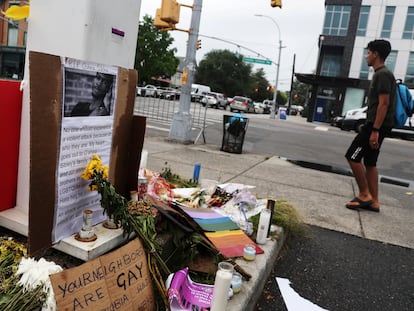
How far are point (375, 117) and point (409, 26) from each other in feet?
116

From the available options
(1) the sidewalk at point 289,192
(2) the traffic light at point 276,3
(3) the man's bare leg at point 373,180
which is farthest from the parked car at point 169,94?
(3) the man's bare leg at point 373,180

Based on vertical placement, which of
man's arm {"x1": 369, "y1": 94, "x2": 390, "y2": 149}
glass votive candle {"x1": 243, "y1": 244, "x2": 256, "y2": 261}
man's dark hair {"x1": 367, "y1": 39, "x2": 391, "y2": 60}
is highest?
man's dark hair {"x1": 367, "y1": 39, "x2": 391, "y2": 60}

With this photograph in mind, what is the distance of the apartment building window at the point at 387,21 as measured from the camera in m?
33.6

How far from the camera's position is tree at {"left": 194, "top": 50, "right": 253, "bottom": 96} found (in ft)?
241

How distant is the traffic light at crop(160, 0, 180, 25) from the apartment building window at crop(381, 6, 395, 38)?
32121 mm

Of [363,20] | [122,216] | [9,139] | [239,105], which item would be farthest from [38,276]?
[363,20]

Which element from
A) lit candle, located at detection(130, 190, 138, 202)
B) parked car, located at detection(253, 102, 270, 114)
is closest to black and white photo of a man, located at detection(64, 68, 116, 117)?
lit candle, located at detection(130, 190, 138, 202)

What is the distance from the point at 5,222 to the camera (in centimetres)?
234

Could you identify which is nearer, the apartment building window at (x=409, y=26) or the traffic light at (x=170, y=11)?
the traffic light at (x=170, y=11)

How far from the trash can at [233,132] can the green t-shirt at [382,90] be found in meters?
4.36

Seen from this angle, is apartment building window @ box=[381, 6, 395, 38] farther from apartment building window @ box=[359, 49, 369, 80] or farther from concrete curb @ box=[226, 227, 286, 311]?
concrete curb @ box=[226, 227, 286, 311]

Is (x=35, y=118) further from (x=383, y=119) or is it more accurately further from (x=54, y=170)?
(x=383, y=119)

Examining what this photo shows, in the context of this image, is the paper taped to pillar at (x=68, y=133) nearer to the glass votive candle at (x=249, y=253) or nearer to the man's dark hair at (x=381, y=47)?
the glass votive candle at (x=249, y=253)

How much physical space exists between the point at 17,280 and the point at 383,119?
4.08m
